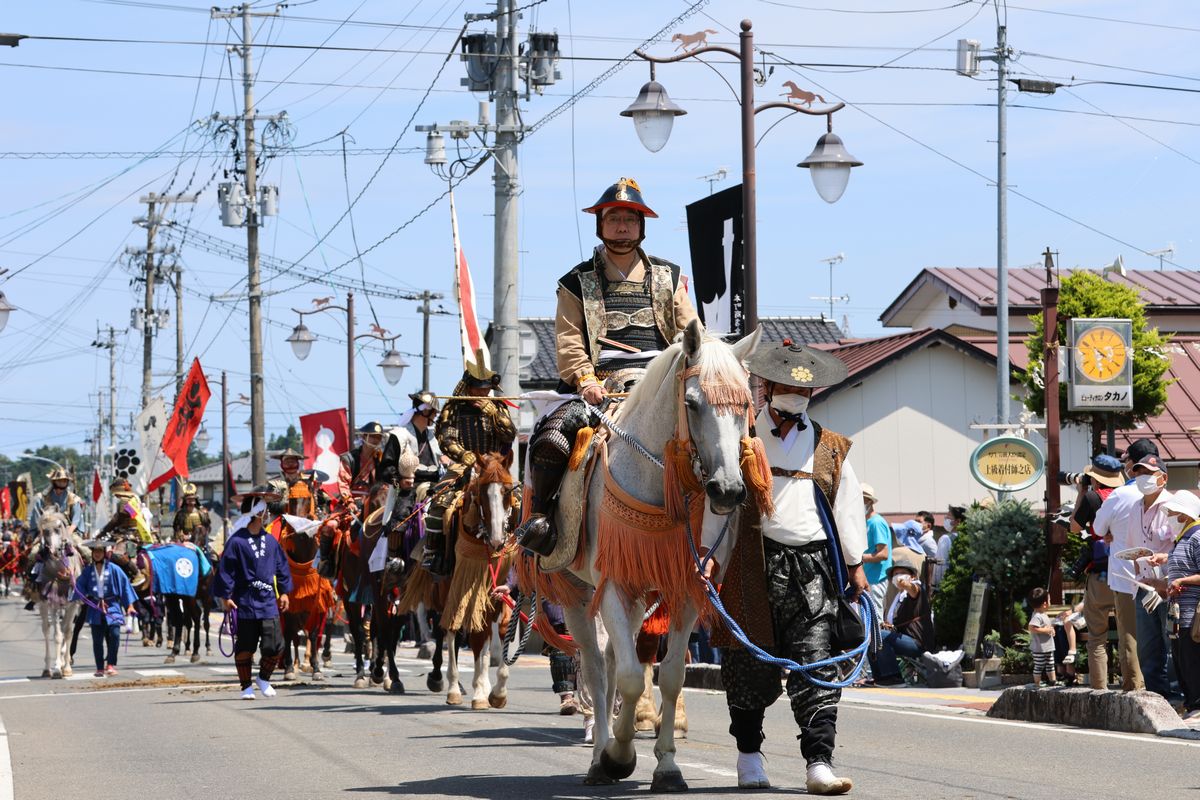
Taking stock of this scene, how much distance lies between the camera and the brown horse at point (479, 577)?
15258 mm

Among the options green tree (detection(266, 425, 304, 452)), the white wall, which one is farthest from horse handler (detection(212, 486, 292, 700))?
green tree (detection(266, 425, 304, 452))

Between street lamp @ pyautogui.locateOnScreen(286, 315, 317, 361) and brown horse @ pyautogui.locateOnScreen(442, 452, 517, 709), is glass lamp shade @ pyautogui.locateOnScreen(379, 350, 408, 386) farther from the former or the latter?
brown horse @ pyautogui.locateOnScreen(442, 452, 517, 709)

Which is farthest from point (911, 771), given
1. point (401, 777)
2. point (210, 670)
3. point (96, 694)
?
point (210, 670)

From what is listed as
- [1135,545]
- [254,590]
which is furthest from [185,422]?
[1135,545]

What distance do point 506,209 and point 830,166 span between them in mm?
6283

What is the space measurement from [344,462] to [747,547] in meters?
14.5

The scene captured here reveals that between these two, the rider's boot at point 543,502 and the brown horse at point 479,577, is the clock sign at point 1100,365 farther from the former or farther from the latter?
Result: the rider's boot at point 543,502

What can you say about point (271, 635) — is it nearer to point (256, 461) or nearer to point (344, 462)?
point (344, 462)

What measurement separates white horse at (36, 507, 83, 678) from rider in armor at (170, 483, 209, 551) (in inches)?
232

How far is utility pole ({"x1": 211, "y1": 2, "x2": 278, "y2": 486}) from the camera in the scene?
40188 mm

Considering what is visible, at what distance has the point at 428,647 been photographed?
1069 inches

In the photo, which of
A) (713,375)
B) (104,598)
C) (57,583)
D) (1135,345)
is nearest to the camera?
(713,375)

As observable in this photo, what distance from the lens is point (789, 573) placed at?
923 centimetres

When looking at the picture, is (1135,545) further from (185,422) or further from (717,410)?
(185,422)
